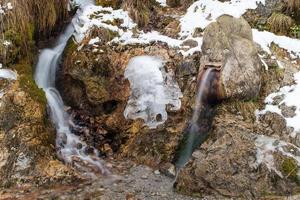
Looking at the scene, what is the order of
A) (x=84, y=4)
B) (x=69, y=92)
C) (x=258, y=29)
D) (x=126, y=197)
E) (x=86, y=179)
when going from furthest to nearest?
(x=84, y=4)
(x=258, y=29)
(x=69, y=92)
(x=86, y=179)
(x=126, y=197)

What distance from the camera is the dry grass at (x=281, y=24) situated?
9.05 meters

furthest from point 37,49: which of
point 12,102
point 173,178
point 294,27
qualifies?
point 294,27

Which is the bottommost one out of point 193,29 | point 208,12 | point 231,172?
point 231,172

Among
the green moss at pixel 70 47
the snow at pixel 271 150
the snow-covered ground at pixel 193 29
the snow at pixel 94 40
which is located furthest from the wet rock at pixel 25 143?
the snow at pixel 271 150

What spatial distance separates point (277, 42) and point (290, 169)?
10.2 ft

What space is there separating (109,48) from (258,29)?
3.12 metres

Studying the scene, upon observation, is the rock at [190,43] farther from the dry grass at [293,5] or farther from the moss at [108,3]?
the dry grass at [293,5]

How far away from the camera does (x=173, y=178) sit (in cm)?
712

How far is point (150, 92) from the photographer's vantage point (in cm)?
806

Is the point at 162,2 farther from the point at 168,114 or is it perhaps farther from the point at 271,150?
the point at 271,150

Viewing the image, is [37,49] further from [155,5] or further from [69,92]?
[155,5]

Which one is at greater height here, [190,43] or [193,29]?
[193,29]

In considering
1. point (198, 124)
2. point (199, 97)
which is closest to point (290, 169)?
point (198, 124)

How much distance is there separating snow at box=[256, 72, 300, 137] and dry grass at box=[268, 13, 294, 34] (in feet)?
4.11
